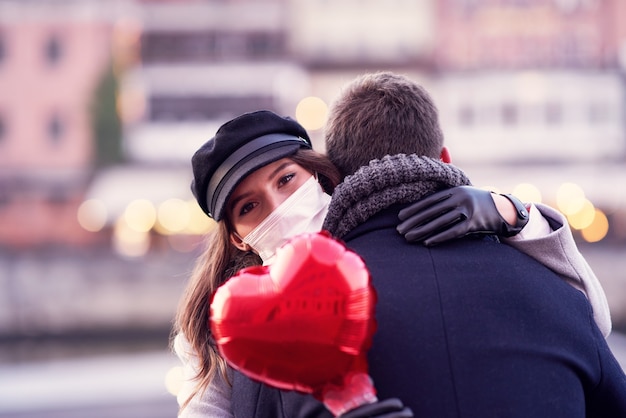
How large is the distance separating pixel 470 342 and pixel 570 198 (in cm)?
3021

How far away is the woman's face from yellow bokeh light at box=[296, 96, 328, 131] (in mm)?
25465

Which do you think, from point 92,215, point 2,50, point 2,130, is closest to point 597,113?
point 92,215

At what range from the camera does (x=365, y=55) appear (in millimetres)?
35562

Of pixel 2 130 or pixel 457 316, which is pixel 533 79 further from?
pixel 457 316

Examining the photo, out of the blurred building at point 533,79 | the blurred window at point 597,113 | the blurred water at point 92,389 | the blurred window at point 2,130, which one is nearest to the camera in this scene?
the blurred water at point 92,389

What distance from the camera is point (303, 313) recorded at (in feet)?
4.93

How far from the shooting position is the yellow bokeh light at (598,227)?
3047 cm

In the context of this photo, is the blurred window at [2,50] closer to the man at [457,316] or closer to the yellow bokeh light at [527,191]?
the yellow bokeh light at [527,191]

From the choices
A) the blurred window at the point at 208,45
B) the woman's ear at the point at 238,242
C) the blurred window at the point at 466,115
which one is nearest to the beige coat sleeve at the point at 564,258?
the woman's ear at the point at 238,242

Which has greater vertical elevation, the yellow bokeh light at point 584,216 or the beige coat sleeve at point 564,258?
the beige coat sleeve at point 564,258

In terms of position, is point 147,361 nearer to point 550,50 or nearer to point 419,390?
point 419,390

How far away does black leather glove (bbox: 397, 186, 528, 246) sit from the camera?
1.74 meters

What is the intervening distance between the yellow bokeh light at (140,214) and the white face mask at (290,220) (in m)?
28.0

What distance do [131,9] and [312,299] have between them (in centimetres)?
3326
